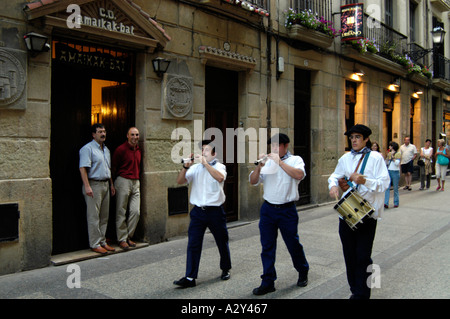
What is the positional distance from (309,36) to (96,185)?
7.04m

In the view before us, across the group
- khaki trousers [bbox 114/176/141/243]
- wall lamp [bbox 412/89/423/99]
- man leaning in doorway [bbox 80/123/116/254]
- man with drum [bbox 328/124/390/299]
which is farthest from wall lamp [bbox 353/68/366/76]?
man with drum [bbox 328/124/390/299]

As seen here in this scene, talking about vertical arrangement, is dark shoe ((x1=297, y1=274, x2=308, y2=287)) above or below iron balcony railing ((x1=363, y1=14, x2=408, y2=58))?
below

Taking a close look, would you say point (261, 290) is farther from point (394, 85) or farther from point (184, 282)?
point (394, 85)

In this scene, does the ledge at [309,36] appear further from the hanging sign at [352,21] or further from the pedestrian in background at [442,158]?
the pedestrian in background at [442,158]

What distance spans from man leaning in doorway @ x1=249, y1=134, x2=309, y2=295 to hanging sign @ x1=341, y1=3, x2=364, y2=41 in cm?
880

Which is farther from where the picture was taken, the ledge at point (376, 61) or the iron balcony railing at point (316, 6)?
the ledge at point (376, 61)

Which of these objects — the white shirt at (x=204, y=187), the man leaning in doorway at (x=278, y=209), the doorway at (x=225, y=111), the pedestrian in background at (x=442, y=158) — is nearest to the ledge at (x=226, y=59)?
the doorway at (x=225, y=111)

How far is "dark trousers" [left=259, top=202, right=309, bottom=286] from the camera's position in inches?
185

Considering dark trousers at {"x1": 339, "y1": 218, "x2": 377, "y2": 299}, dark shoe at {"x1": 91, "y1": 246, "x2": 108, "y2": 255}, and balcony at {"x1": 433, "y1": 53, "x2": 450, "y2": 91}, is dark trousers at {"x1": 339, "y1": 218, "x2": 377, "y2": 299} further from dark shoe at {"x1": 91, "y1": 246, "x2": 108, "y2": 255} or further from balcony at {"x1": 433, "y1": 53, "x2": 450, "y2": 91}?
balcony at {"x1": 433, "y1": 53, "x2": 450, "y2": 91}

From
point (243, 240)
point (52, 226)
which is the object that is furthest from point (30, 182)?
point (243, 240)

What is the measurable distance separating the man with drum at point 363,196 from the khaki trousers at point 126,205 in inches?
141

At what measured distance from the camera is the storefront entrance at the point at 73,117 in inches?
252
